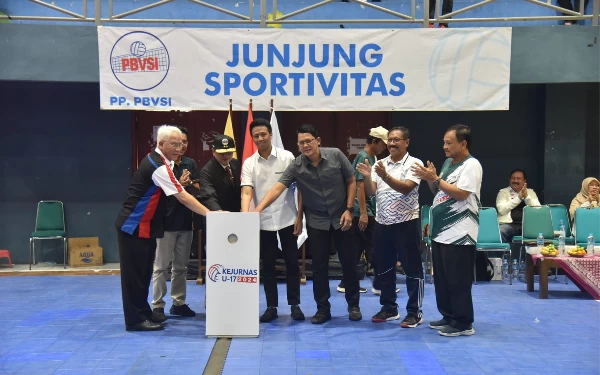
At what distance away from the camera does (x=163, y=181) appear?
4.96 m

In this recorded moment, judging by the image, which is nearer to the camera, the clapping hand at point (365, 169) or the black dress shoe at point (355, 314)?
the clapping hand at point (365, 169)

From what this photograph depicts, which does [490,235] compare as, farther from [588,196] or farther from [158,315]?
[158,315]

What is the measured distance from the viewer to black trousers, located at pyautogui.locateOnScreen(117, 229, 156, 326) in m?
5.07

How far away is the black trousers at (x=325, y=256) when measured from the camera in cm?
540

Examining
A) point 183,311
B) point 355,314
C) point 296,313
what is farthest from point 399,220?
point 183,311

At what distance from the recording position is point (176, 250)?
18.8 feet

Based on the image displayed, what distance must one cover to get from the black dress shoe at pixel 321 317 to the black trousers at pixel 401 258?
536mm

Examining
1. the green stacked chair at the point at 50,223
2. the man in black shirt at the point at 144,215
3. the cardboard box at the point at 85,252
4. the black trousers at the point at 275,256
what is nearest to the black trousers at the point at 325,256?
the black trousers at the point at 275,256

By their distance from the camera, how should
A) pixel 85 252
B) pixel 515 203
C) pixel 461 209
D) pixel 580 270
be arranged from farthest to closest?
pixel 85 252 → pixel 515 203 → pixel 580 270 → pixel 461 209

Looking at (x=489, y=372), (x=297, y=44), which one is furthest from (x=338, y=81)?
(x=489, y=372)

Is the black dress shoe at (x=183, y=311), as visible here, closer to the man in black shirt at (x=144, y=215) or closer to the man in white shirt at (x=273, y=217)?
the man in black shirt at (x=144, y=215)

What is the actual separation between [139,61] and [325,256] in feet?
11.9

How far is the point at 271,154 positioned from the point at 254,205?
1.66 feet

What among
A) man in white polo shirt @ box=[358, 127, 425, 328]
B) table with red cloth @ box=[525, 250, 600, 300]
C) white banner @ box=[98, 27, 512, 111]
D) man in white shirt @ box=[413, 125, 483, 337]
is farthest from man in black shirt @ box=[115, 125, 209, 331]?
table with red cloth @ box=[525, 250, 600, 300]
